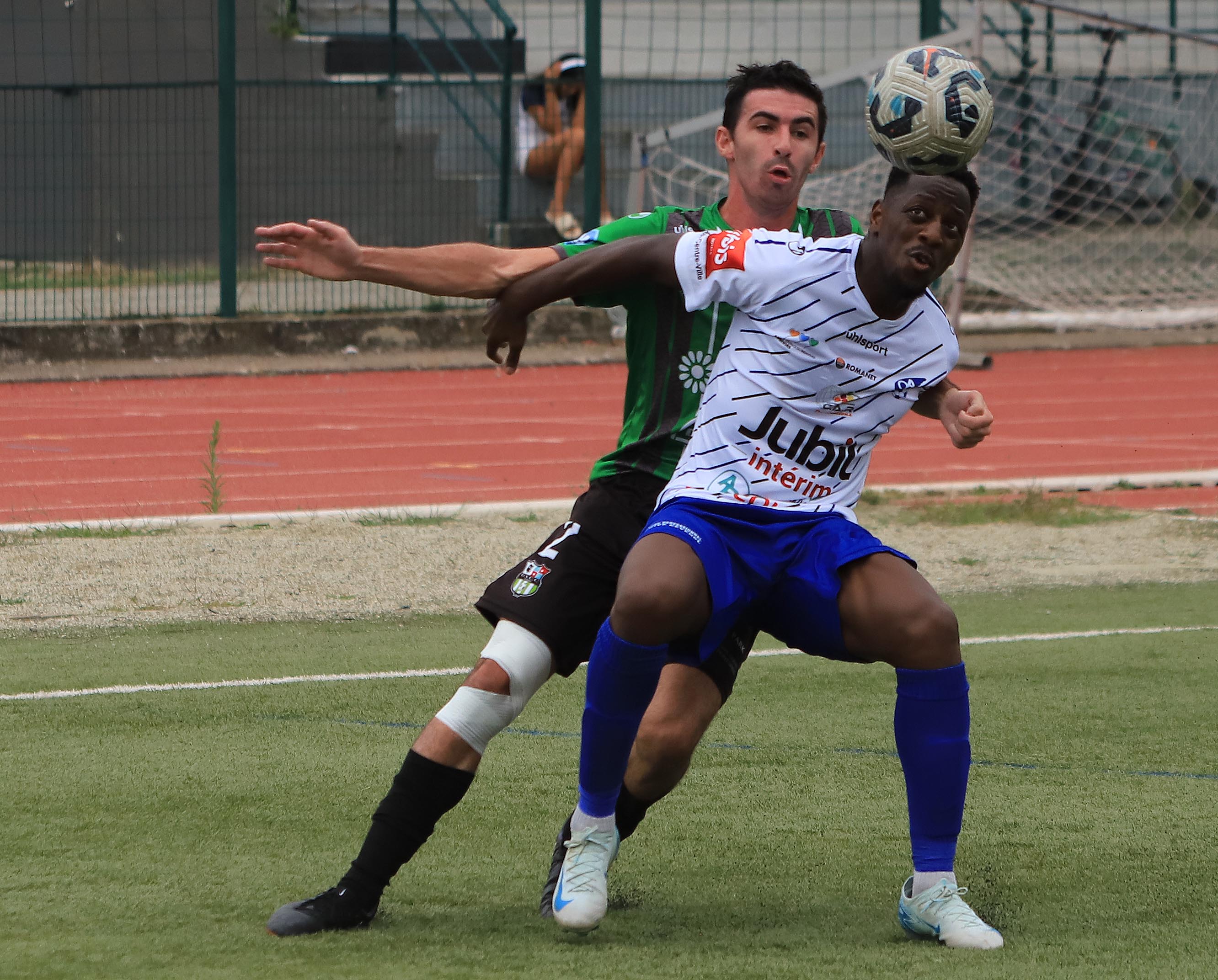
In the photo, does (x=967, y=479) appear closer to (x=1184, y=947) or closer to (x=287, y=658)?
(x=287, y=658)

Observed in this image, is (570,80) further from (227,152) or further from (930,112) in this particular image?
(930,112)

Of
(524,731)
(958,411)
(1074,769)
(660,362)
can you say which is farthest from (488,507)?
(958,411)

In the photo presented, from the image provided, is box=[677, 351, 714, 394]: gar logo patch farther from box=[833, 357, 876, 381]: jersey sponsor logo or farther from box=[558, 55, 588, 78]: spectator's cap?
box=[558, 55, 588, 78]: spectator's cap

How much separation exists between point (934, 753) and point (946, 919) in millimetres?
325

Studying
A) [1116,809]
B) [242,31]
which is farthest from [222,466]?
[242,31]

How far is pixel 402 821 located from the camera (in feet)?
11.7

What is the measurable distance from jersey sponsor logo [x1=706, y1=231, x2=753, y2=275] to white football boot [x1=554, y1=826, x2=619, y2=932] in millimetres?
1203

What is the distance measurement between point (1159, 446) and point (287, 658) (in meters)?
8.00

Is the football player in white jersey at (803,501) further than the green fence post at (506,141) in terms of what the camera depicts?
No

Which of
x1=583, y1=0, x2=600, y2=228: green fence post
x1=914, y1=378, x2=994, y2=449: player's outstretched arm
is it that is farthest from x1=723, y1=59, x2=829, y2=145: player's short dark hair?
x1=583, y1=0, x2=600, y2=228: green fence post

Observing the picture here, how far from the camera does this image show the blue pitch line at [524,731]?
5.13 meters

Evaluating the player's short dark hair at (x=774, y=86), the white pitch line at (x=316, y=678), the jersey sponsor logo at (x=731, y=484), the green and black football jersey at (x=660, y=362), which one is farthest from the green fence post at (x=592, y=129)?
the jersey sponsor logo at (x=731, y=484)

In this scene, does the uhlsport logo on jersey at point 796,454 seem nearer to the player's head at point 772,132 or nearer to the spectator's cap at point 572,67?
the player's head at point 772,132

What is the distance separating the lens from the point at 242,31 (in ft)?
65.6
